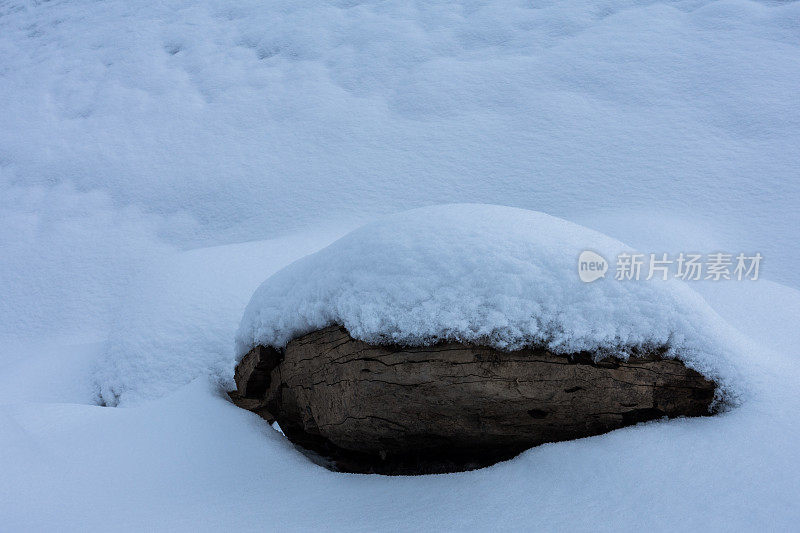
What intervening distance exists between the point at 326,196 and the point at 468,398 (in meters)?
4.72

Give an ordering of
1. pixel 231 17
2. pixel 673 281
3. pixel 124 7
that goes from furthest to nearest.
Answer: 1. pixel 124 7
2. pixel 231 17
3. pixel 673 281

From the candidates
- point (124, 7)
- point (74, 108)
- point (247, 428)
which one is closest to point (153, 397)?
point (247, 428)

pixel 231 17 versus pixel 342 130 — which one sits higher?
pixel 231 17

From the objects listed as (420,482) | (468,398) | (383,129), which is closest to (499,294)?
(468,398)

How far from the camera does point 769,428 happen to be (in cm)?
177

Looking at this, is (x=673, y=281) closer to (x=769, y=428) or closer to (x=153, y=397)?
(x=769, y=428)

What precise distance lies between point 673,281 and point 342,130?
19.9 ft

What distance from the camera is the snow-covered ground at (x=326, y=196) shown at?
6.19ft

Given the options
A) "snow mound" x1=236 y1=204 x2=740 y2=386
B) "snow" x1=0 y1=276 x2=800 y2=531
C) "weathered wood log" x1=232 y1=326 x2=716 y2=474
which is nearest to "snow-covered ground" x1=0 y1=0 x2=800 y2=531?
"snow" x1=0 y1=276 x2=800 y2=531

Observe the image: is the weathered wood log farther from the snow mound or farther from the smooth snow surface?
the smooth snow surface

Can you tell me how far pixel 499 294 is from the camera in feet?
6.74

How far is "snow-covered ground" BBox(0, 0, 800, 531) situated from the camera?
189 cm

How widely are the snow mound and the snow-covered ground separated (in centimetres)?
33

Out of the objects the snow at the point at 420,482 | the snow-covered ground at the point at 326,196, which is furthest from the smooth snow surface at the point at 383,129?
the snow at the point at 420,482
